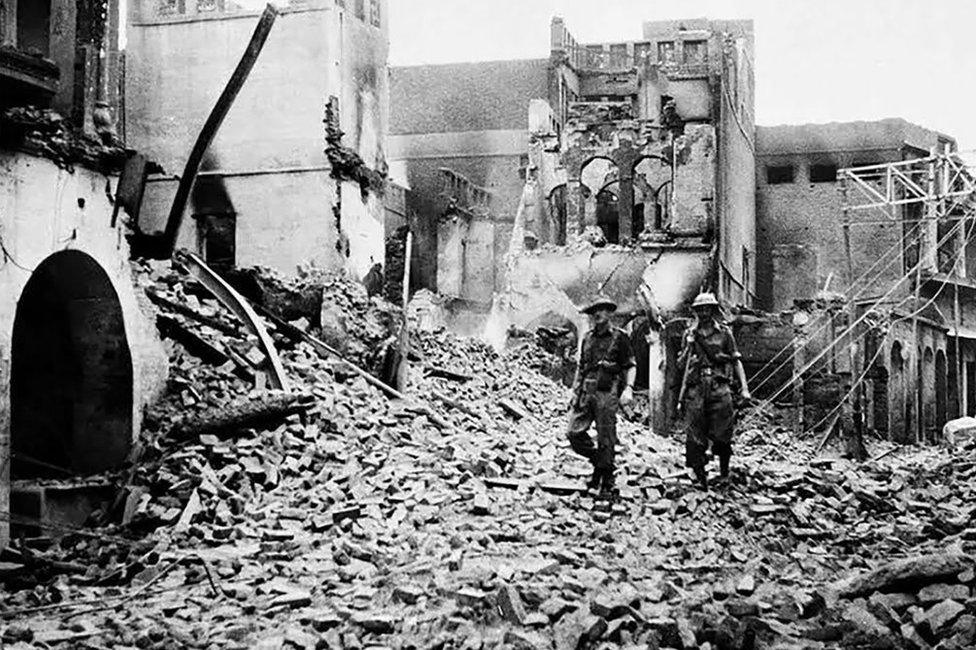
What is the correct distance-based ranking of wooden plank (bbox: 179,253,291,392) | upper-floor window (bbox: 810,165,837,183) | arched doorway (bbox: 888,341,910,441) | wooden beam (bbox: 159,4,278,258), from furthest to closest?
upper-floor window (bbox: 810,165,837,183) → arched doorway (bbox: 888,341,910,441) → wooden plank (bbox: 179,253,291,392) → wooden beam (bbox: 159,4,278,258)

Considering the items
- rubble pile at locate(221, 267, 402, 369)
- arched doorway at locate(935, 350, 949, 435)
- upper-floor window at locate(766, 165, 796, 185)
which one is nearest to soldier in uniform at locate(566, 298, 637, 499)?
rubble pile at locate(221, 267, 402, 369)

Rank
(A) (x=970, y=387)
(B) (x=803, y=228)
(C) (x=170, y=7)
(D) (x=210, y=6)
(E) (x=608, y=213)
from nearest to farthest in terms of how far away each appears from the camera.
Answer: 1. (D) (x=210, y=6)
2. (C) (x=170, y=7)
3. (A) (x=970, y=387)
4. (E) (x=608, y=213)
5. (B) (x=803, y=228)

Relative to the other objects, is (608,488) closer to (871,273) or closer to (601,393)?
(601,393)

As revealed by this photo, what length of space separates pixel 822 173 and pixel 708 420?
31.0 meters

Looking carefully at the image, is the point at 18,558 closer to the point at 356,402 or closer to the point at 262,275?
the point at 356,402

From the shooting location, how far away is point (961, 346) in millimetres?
31703

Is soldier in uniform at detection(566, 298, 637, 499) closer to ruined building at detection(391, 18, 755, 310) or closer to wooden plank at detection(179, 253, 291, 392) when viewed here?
wooden plank at detection(179, 253, 291, 392)

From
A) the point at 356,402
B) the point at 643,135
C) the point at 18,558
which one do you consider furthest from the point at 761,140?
the point at 18,558

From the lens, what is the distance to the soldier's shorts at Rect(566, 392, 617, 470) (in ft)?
32.0

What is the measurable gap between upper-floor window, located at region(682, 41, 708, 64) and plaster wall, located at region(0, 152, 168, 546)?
3206 cm

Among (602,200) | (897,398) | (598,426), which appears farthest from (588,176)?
(598,426)

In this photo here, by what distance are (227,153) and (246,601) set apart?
15103 millimetres

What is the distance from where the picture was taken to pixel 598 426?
980cm

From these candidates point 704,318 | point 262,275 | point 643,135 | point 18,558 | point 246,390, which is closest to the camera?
point 18,558
